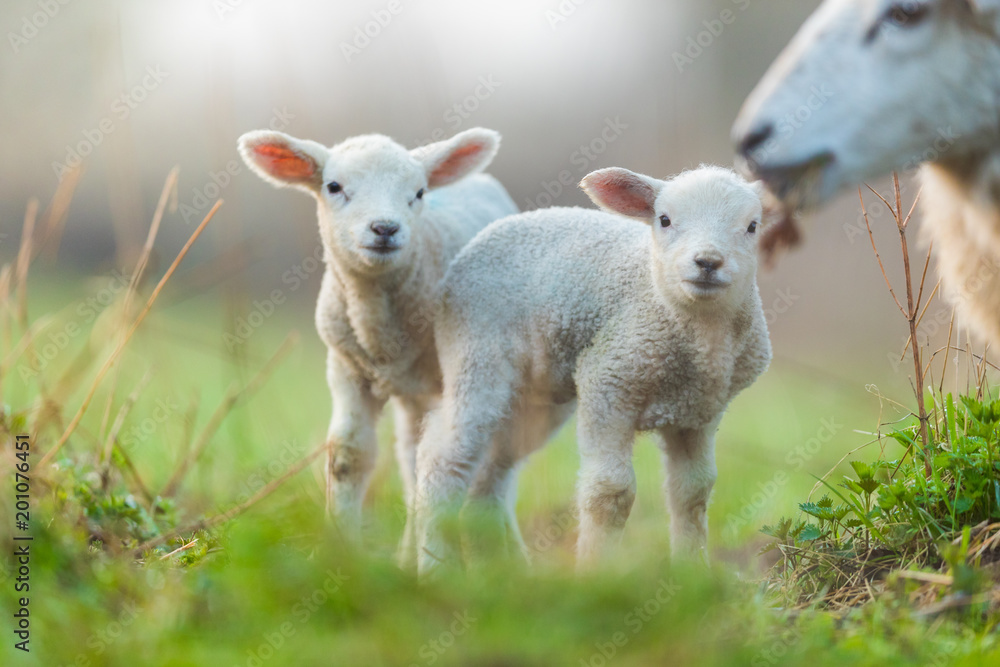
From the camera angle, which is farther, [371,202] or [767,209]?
[371,202]

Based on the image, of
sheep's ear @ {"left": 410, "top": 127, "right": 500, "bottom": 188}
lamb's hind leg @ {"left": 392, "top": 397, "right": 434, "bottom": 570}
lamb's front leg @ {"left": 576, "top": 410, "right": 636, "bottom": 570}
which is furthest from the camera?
lamb's hind leg @ {"left": 392, "top": 397, "right": 434, "bottom": 570}

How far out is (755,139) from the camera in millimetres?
2562

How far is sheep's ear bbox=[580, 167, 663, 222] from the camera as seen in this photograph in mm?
3166

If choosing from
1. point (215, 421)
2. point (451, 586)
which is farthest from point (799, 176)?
point (215, 421)

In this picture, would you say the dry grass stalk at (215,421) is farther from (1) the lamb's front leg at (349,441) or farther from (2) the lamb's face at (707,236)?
(2) the lamb's face at (707,236)

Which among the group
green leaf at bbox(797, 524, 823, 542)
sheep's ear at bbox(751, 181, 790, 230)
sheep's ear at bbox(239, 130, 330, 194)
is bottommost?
green leaf at bbox(797, 524, 823, 542)

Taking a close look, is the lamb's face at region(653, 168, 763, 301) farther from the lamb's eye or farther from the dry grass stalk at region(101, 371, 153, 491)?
the dry grass stalk at region(101, 371, 153, 491)

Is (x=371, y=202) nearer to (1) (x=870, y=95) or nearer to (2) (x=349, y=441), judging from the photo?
(2) (x=349, y=441)

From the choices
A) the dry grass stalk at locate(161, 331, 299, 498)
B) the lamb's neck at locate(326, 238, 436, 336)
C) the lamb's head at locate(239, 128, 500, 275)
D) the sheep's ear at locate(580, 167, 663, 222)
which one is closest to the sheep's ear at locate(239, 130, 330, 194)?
the lamb's head at locate(239, 128, 500, 275)

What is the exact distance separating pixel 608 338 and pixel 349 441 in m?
1.32

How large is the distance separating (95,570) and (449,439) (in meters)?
1.34

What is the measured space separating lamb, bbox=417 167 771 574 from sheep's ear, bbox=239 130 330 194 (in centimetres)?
68

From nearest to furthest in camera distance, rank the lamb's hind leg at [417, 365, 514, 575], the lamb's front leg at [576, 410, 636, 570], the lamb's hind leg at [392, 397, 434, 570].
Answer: the lamb's front leg at [576, 410, 636, 570]
the lamb's hind leg at [417, 365, 514, 575]
the lamb's hind leg at [392, 397, 434, 570]

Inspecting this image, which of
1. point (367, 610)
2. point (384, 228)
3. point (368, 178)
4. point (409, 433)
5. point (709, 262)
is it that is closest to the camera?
point (367, 610)
